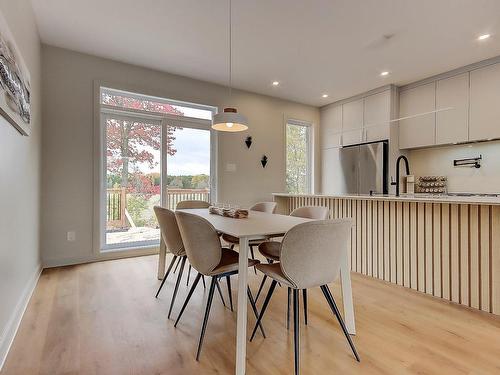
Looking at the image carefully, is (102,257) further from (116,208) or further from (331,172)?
(331,172)

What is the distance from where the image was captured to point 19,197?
2146mm

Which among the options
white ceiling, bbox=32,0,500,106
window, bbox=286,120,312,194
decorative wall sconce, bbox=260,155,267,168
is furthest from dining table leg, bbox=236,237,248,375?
window, bbox=286,120,312,194

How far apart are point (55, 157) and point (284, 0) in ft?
10.2

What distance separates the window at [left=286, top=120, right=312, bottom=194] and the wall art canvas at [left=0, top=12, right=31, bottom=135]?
4191 mm

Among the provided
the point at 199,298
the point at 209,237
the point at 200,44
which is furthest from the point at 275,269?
the point at 200,44

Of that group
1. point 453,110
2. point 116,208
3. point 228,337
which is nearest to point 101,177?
point 116,208

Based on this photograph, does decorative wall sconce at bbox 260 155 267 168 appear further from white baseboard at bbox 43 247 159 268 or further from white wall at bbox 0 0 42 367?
white wall at bbox 0 0 42 367

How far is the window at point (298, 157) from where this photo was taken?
5.55 metres

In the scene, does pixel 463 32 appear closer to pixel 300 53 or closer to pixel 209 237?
pixel 300 53

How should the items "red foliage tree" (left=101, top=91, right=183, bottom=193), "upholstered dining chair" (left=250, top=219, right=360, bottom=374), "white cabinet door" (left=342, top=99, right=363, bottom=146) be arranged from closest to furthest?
"upholstered dining chair" (left=250, top=219, right=360, bottom=374)
"red foliage tree" (left=101, top=91, right=183, bottom=193)
"white cabinet door" (left=342, top=99, right=363, bottom=146)

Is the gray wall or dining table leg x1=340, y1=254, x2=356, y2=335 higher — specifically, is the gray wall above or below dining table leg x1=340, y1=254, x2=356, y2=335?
above

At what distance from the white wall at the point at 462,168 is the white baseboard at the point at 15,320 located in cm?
532

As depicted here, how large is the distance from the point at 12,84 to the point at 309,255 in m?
2.06

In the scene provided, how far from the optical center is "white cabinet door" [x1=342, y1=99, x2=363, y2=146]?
16.6 ft
